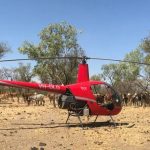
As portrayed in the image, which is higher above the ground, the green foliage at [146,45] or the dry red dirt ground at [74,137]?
the green foliage at [146,45]

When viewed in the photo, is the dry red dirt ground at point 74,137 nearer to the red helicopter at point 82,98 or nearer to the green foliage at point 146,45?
the red helicopter at point 82,98

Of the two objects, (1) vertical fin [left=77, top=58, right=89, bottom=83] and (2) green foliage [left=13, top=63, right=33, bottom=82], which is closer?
(1) vertical fin [left=77, top=58, right=89, bottom=83]

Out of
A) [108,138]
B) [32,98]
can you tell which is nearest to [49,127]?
[108,138]

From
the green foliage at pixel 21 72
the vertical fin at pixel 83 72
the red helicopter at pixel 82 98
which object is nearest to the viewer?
the red helicopter at pixel 82 98

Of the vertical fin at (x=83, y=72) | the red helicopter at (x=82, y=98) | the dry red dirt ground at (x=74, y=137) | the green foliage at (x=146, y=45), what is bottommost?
the dry red dirt ground at (x=74, y=137)

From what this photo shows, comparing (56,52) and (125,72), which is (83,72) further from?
(125,72)

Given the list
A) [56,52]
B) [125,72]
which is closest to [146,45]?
[56,52]

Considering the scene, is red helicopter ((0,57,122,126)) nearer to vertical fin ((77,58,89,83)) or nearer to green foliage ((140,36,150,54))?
vertical fin ((77,58,89,83))

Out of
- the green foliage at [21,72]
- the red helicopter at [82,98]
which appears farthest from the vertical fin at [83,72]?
A: the green foliage at [21,72]

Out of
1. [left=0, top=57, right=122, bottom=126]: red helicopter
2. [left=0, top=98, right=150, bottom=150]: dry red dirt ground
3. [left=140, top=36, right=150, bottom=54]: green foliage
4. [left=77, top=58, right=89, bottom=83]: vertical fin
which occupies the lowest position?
[left=0, top=98, right=150, bottom=150]: dry red dirt ground

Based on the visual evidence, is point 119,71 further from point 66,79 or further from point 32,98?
point 32,98

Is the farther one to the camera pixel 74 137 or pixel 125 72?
pixel 125 72

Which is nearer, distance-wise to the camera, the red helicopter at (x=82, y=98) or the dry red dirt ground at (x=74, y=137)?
the dry red dirt ground at (x=74, y=137)

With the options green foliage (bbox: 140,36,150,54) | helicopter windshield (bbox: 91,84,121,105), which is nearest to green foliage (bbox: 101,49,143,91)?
green foliage (bbox: 140,36,150,54)
